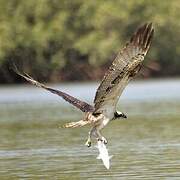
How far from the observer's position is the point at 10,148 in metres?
24.3

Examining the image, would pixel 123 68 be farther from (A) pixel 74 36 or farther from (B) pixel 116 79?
(A) pixel 74 36

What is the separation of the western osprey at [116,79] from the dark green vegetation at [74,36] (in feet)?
175

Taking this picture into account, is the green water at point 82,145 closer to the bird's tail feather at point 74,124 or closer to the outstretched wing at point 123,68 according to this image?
the bird's tail feather at point 74,124

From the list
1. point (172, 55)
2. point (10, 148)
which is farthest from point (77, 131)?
point (172, 55)

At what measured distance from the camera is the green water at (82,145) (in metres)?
18.6

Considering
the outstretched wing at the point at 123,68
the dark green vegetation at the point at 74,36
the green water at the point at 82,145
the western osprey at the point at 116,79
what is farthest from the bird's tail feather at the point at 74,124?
the dark green vegetation at the point at 74,36

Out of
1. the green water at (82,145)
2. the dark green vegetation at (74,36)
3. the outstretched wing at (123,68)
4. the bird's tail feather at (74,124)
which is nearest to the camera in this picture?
the outstretched wing at (123,68)

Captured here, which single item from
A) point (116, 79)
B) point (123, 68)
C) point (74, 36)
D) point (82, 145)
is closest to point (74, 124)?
point (116, 79)

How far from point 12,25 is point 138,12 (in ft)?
43.8

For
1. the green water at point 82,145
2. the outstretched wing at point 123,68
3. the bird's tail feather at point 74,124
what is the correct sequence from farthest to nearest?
the green water at point 82,145 < the bird's tail feather at point 74,124 < the outstretched wing at point 123,68

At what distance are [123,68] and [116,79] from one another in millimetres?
195

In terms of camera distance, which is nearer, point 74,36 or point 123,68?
point 123,68

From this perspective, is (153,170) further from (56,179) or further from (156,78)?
(156,78)

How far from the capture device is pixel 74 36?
79.1 meters
